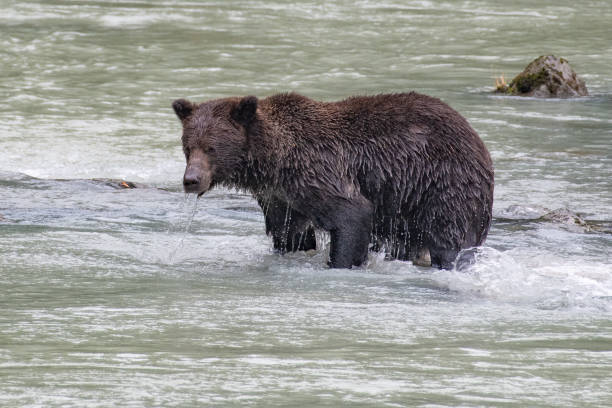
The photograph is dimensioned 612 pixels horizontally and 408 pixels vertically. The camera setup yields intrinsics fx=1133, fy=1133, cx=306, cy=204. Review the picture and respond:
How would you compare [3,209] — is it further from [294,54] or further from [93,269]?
[294,54]

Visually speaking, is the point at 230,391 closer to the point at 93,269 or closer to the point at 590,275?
the point at 93,269

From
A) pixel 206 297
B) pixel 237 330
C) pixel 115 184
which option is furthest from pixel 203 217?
pixel 237 330

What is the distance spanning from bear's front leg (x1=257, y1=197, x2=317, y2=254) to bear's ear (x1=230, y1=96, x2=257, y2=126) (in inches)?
30.3

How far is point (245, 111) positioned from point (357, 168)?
111cm

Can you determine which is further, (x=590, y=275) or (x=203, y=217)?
(x=203, y=217)

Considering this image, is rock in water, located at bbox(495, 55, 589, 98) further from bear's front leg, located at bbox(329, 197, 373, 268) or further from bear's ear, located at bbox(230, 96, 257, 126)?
bear's ear, located at bbox(230, 96, 257, 126)

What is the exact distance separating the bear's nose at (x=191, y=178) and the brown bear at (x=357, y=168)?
27 centimetres

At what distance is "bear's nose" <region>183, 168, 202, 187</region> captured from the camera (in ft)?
28.3

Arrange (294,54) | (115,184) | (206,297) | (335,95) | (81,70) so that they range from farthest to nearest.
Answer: (294,54) < (81,70) < (335,95) < (115,184) < (206,297)

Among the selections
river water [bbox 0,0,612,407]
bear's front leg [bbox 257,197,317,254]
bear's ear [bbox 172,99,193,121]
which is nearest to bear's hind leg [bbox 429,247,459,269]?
river water [bbox 0,0,612,407]

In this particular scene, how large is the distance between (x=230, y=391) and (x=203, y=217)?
6.21 meters

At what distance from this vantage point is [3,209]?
11336mm

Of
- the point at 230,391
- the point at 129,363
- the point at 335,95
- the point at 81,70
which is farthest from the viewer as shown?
the point at 81,70

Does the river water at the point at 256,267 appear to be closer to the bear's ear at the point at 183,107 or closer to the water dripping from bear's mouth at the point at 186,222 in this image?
the water dripping from bear's mouth at the point at 186,222
